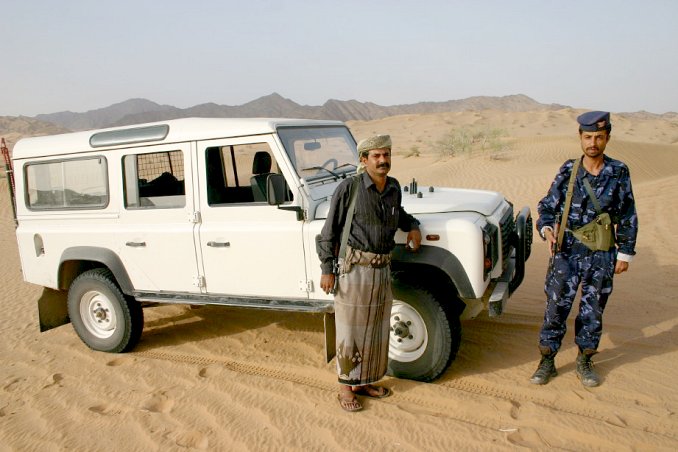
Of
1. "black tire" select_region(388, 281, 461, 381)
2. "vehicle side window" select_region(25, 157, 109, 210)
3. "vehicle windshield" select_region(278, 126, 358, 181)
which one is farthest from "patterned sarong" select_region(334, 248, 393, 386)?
"vehicle side window" select_region(25, 157, 109, 210)

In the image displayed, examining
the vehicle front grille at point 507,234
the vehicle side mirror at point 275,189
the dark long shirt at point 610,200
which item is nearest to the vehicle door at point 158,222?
the vehicle side mirror at point 275,189

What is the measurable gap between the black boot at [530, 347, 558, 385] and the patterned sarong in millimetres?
1179

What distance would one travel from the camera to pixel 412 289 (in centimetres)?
392

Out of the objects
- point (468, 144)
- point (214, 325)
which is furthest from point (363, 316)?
point (468, 144)

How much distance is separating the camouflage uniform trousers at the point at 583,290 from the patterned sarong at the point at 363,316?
1243 mm

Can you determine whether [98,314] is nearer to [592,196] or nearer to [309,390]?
[309,390]

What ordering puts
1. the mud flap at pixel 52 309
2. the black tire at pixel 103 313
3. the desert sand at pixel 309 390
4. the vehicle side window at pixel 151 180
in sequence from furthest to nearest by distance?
1. the mud flap at pixel 52 309
2. the black tire at pixel 103 313
3. the vehicle side window at pixel 151 180
4. the desert sand at pixel 309 390

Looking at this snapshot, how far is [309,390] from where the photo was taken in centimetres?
417

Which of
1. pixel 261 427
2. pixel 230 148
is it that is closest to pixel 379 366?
pixel 261 427

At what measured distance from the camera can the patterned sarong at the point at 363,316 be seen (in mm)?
3586

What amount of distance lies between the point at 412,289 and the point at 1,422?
3.36 m

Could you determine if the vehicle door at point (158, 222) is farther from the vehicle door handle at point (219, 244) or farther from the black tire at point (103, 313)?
the black tire at point (103, 313)

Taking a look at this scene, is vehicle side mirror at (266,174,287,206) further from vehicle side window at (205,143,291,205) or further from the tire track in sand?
the tire track in sand

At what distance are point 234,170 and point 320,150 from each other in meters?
1.00
